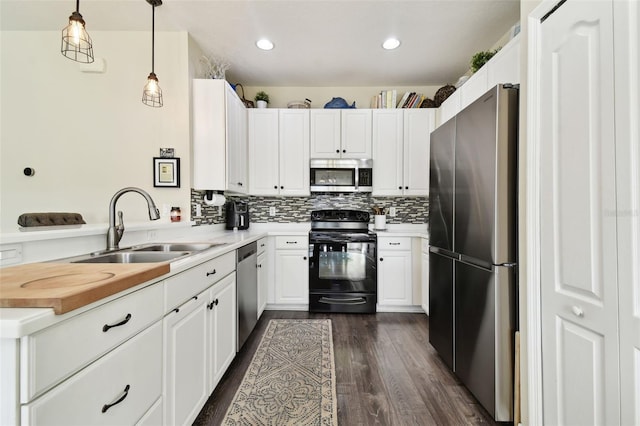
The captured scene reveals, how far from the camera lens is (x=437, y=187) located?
81.7 inches

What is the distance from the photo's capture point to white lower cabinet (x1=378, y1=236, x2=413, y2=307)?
3.08 m

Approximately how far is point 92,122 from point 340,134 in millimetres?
2427

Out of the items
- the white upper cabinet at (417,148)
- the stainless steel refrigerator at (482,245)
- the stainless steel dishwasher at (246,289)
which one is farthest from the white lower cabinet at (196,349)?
the white upper cabinet at (417,148)

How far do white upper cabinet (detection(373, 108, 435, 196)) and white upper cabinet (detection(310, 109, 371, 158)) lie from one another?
0.13 metres

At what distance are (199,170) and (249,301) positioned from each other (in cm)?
126

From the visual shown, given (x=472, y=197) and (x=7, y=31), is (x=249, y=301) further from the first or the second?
(x=7, y=31)

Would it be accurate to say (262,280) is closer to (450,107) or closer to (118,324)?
(118,324)

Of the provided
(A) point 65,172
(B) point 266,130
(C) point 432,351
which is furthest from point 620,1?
(A) point 65,172

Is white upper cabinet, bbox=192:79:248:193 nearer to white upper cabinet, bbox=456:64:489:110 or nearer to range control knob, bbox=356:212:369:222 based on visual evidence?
range control knob, bbox=356:212:369:222

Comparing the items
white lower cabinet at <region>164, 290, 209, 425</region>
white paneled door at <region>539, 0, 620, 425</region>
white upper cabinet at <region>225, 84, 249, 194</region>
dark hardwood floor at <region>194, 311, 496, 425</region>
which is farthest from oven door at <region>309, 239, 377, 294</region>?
white paneled door at <region>539, 0, 620, 425</region>

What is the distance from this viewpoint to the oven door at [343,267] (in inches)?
120

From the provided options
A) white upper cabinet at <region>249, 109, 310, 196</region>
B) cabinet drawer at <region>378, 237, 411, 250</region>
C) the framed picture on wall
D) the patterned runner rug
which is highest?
white upper cabinet at <region>249, 109, 310, 196</region>

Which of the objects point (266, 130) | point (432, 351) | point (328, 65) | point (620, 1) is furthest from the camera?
point (266, 130)

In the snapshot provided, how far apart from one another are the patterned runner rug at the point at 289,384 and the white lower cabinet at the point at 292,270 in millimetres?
537
